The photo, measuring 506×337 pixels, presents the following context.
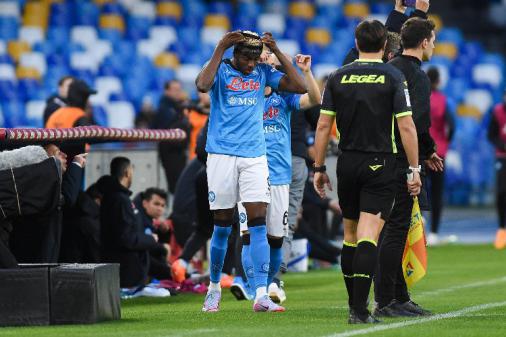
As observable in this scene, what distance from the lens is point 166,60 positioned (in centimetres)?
2792

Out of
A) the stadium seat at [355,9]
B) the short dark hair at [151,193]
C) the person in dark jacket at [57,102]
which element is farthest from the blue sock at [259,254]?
the stadium seat at [355,9]

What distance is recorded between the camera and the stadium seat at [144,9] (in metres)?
28.8

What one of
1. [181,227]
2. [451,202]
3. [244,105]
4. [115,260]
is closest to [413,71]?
[244,105]

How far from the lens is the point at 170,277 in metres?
12.9

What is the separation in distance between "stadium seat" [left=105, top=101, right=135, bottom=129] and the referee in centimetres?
1715

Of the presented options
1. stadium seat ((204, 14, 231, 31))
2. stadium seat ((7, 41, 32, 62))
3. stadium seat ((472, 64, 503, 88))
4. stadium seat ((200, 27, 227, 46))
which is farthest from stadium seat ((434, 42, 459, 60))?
stadium seat ((7, 41, 32, 62))

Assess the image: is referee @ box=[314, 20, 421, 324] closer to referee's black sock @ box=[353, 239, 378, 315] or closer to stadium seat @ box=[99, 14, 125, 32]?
referee's black sock @ box=[353, 239, 378, 315]

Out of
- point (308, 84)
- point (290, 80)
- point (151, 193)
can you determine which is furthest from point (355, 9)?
point (290, 80)

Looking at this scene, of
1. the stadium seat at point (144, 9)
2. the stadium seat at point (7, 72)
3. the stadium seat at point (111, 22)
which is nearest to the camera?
the stadium seat at point (7, 72)

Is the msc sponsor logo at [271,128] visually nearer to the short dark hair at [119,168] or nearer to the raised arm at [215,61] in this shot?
the raised arm at [215,61]

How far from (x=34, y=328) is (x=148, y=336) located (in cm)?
87

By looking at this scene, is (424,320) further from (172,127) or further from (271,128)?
(172,127)

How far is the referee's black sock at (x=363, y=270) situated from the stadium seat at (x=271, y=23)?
21.7 metres

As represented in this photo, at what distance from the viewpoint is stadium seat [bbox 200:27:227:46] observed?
29.2 metres
